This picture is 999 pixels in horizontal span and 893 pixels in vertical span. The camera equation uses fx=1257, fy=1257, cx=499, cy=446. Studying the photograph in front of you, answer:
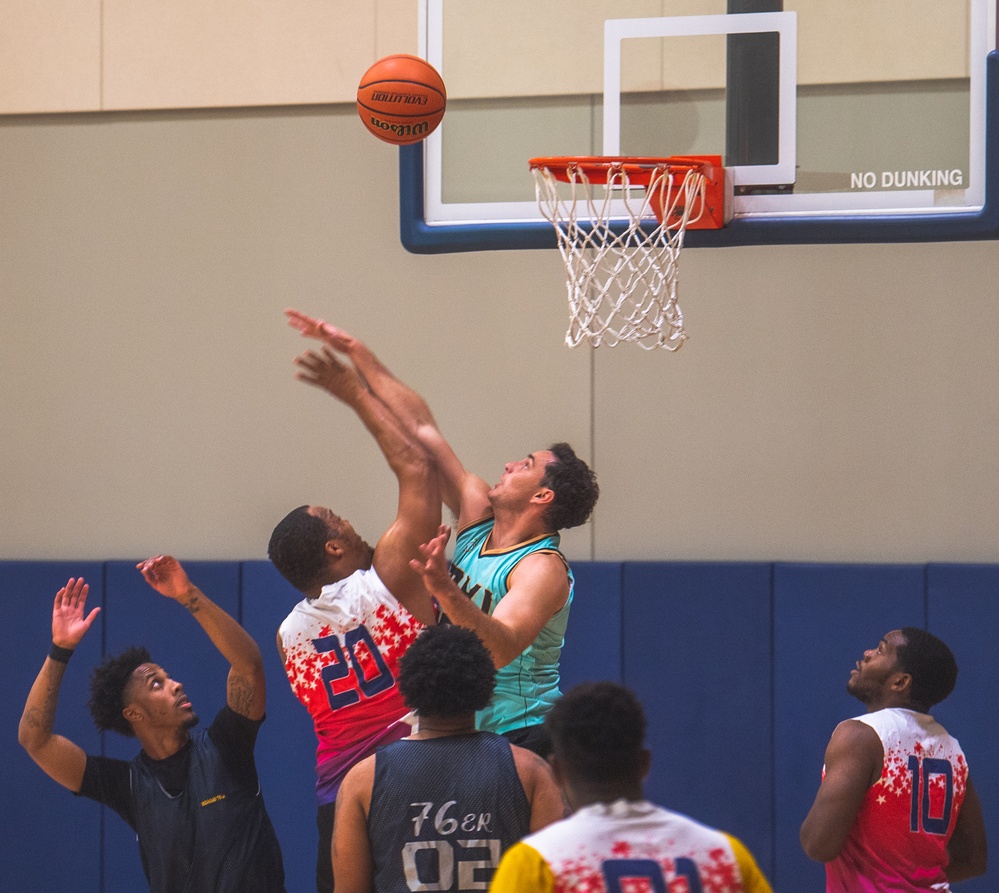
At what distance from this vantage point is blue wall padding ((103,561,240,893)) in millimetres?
5719

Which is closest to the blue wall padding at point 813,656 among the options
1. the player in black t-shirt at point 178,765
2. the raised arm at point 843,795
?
the raised arm at point 843,795

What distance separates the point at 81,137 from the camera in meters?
6.02

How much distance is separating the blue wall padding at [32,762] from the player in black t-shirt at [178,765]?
199cm

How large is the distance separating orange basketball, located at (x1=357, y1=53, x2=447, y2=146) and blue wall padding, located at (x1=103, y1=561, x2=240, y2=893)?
2425mm

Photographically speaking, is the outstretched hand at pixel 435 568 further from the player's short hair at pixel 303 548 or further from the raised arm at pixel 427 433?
the raised arm at pixel 427 433

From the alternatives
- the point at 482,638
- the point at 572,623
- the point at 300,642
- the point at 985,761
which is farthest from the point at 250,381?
the point at 985,761

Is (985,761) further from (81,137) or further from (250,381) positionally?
(81,137)

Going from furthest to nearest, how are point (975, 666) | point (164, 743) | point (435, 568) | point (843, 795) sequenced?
point (975, 666), point (164, 743), point (843, 795), point (435, 568)

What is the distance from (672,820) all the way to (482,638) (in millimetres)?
1157

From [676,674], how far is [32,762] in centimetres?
300

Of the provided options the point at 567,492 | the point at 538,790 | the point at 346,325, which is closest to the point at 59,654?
the point at 567,492

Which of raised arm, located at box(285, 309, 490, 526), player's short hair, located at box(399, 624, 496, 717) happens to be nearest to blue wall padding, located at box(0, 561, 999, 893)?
Result: raised arm, located at box(285, 309, 490, 526)

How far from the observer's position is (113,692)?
3824 millimetres

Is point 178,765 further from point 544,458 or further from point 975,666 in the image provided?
point 975,666
